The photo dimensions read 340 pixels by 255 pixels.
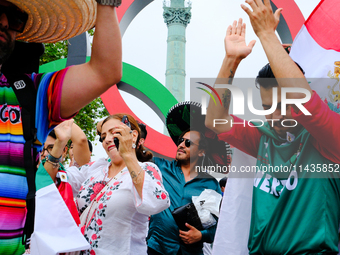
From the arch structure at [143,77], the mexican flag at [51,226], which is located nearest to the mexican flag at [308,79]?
the mexican flag at [51,226]

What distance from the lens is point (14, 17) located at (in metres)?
1.47

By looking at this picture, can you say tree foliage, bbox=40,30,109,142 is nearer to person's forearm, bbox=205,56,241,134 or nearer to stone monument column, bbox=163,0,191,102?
person's forearm, bbox=205,56,241,134

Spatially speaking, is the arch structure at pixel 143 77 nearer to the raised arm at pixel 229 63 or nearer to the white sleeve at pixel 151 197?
the white sleeve at pixel 151 197

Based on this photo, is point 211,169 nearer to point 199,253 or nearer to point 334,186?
point 199,253

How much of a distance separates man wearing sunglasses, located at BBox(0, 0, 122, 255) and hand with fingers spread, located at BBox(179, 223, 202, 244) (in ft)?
6.25

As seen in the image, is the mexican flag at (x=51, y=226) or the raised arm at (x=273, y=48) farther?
the mexican flag at (x=51, y=226)

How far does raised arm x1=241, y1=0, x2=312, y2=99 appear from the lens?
1.68 m

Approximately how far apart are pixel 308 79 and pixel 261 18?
0.48 metres

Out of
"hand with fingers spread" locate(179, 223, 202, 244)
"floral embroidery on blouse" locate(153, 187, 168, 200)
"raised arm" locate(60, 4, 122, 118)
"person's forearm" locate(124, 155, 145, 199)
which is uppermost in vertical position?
"raised arm" locate(60, 4, 122, 118)

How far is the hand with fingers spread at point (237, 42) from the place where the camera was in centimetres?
208

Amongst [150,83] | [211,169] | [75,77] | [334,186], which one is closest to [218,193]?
[211,169]

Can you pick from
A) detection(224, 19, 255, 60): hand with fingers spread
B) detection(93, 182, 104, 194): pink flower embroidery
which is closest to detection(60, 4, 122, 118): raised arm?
detection(224, 19, 255, 60): hand with fingers spread

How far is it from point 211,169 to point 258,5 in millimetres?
2116

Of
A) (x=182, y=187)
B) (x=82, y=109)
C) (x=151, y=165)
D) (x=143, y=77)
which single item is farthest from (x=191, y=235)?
(x=82, y=109)
